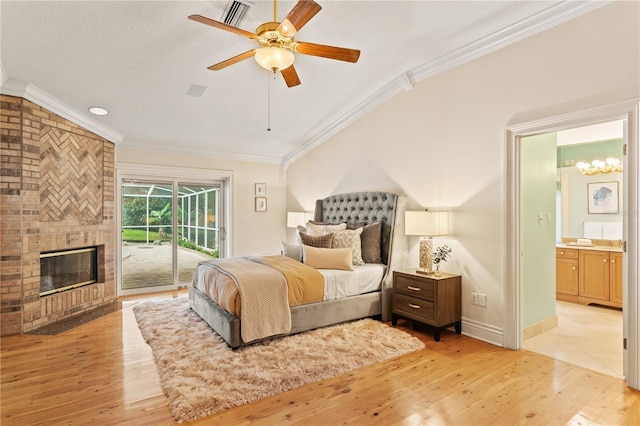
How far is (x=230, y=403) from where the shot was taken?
7.28 feet

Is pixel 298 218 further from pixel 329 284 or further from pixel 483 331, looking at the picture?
pixel 483 331

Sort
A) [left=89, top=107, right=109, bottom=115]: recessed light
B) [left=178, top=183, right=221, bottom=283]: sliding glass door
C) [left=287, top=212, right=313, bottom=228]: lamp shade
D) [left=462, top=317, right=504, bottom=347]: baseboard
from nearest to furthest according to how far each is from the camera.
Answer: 1. [left=462, top=317, right=504, bottom=347]: baseboard
2. [left=89, top=107, right=109, bottom=115]: recessed light
3. [left=178, top=183, right=221, bottom=283]: sliding glass door
4. [left=287, top=212, right=313, bottom=228]: lamp shade

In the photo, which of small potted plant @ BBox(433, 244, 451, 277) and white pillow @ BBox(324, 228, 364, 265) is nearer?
small potted plant @ BBox(433, 244, 451, 277)

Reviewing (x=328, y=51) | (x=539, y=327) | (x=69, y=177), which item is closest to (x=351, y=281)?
(x=539, y=327)

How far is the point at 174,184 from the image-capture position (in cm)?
561

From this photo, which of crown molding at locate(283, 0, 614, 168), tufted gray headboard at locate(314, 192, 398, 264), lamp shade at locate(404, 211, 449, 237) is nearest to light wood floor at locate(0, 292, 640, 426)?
lamp shade at locate(404, 211, 449, 237)

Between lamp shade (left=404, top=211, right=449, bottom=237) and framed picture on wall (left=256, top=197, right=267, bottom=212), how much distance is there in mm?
3368

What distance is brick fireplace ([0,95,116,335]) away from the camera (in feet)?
11.4

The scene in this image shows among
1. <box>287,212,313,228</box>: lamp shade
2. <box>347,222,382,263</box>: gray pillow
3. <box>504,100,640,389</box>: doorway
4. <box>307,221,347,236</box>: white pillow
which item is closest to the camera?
<box>504,100,640,389</box>: doorway

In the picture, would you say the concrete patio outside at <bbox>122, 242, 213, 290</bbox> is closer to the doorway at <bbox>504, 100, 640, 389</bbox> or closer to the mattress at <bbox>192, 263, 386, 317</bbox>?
the mattress at <bbox>192, 263, 386, 317</bbox>

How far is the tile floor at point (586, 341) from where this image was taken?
288cm

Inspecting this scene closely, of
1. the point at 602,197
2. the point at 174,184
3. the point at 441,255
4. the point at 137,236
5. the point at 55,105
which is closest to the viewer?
the point at 441,255

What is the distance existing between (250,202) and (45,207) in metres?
3.02

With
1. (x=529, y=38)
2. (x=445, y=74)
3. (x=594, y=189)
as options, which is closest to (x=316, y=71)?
(x=445, y=74)
